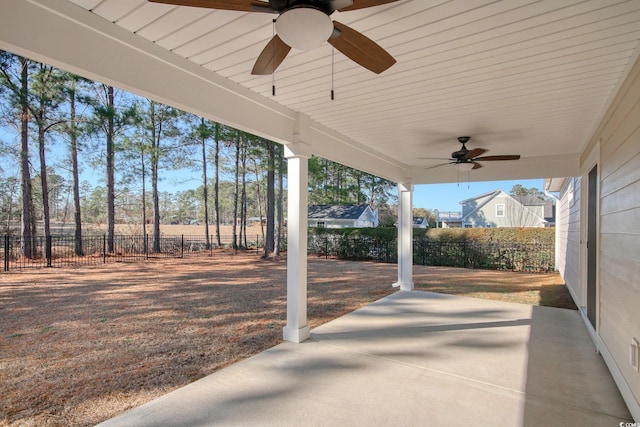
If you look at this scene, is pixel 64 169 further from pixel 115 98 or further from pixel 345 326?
pixel 345 326

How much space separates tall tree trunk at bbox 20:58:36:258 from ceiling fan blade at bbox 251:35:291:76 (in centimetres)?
1085

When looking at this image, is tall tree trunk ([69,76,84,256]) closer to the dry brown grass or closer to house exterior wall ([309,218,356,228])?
the dry brown grass

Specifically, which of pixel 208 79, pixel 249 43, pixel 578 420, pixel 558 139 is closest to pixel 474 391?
pixel 578 420

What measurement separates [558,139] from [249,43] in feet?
14.1

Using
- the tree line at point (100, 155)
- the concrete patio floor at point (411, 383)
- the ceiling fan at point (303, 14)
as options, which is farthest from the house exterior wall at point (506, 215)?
the ceiling fan at point (303, 14)

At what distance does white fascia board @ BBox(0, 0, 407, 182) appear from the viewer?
1.66 meters

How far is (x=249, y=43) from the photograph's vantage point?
2162 mm

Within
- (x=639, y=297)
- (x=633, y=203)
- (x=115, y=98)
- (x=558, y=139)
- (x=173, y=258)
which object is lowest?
(x=173, y=258)

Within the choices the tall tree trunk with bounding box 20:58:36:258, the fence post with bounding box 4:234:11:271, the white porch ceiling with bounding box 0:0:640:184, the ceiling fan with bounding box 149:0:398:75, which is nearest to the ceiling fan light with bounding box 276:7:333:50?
the ceiling fan with bounding box 149:0:398:75

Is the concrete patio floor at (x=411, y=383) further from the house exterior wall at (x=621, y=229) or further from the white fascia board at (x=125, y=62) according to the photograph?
the white fascia board at (x=125, y=62)

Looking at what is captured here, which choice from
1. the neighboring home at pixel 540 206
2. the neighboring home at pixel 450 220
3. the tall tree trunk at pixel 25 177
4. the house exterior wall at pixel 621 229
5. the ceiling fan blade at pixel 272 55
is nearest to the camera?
the ceiling fan blade at pixel 272 55

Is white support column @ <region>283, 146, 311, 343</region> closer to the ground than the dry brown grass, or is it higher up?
higher up

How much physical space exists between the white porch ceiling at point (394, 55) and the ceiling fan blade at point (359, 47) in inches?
9.2

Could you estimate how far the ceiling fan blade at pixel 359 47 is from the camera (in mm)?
1582
